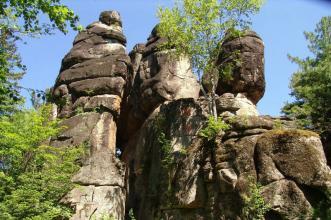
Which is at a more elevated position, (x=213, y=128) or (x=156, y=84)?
(x=156, y=84)

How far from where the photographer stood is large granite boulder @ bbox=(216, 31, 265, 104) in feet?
66.4

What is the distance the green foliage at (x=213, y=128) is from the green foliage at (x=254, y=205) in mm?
3057

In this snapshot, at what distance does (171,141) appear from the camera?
58.8ft

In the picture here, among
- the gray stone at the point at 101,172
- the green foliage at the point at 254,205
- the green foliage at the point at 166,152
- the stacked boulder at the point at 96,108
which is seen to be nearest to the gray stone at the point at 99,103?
the stacked boulder at the point at 96,108

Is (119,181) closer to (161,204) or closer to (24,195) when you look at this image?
(161,204)

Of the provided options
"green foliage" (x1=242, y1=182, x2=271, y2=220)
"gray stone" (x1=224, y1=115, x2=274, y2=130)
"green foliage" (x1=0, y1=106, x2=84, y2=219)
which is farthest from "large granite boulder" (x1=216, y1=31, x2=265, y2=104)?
"green foliage" (x1=0, y1=106, x2=84, y2=219)

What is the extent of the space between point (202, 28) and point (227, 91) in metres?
3.72

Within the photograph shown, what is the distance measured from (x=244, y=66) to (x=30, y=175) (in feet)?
38.7

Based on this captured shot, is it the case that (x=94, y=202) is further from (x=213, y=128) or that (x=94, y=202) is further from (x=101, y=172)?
(x=213, y=128)

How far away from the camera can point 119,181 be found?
1540cm

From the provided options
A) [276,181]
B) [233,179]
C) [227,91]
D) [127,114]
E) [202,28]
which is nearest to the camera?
[276,181]

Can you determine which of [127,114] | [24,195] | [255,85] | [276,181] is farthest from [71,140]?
[276,181]

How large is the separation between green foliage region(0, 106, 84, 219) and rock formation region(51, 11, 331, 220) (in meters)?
0.67

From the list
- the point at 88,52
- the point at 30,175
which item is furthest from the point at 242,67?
the point at 30,175
